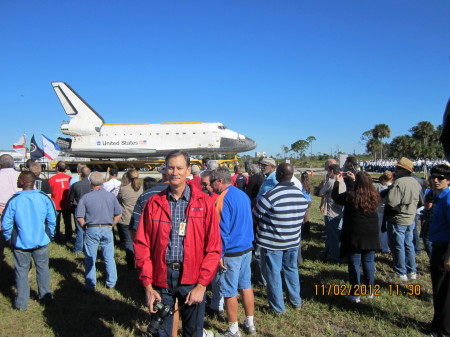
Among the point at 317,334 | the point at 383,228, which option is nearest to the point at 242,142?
the point at 383,228

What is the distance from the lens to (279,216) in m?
3.98

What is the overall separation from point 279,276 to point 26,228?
3577mm

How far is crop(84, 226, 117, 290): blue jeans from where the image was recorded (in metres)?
4.89

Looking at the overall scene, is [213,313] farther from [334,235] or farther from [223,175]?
[334,235]

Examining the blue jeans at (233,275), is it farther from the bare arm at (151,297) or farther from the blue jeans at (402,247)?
the blue jeans at (402,247)

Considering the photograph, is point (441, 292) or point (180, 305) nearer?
point (180, 305)

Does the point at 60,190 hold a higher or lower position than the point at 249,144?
lower

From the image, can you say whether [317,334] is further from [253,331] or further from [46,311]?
[46,311]

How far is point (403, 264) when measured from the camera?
521cm

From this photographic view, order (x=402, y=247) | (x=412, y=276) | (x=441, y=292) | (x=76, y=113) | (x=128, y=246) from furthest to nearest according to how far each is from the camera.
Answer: (x=76, y=113), (x=128, y=246), (x=412, y=276), (x=402, y=247), (x=441, y=292)

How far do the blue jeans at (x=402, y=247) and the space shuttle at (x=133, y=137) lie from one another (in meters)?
23.2

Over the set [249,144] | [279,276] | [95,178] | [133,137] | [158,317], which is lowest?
[279,276]

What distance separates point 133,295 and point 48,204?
195 cm

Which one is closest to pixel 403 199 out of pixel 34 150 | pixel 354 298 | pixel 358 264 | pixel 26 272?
pixel 358 264
